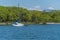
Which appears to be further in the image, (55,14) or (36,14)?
(55,14)

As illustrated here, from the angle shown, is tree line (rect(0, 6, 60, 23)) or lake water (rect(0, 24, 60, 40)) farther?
tree line (rect(0, 6, 60, 23))

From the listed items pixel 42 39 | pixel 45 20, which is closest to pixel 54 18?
pixel 45 20

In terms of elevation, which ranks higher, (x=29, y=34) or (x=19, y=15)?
(x=29, y=34)

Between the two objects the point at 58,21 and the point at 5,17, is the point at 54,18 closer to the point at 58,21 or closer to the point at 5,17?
the point at 58,21

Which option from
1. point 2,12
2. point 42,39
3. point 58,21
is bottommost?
point 58,21

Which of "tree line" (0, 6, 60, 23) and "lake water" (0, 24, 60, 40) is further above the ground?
"lake water" (0, 24, 60, 40)

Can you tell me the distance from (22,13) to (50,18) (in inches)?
884

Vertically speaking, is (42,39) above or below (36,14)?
above

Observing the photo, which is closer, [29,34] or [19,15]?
[29,34]

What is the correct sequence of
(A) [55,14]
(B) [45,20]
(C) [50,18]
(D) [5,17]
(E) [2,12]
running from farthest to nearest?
(A) [55,14]
(C) [50,18]
(B) [45,20]
(E) [2,12]
(D) [5,17]

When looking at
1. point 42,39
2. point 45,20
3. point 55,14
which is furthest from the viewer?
point 55,14

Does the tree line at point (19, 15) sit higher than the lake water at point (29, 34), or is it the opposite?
the lake water at point (29, 34)

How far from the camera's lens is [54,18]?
132125mm

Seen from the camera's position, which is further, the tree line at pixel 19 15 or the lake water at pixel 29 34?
the tree line at pixel 19 15
